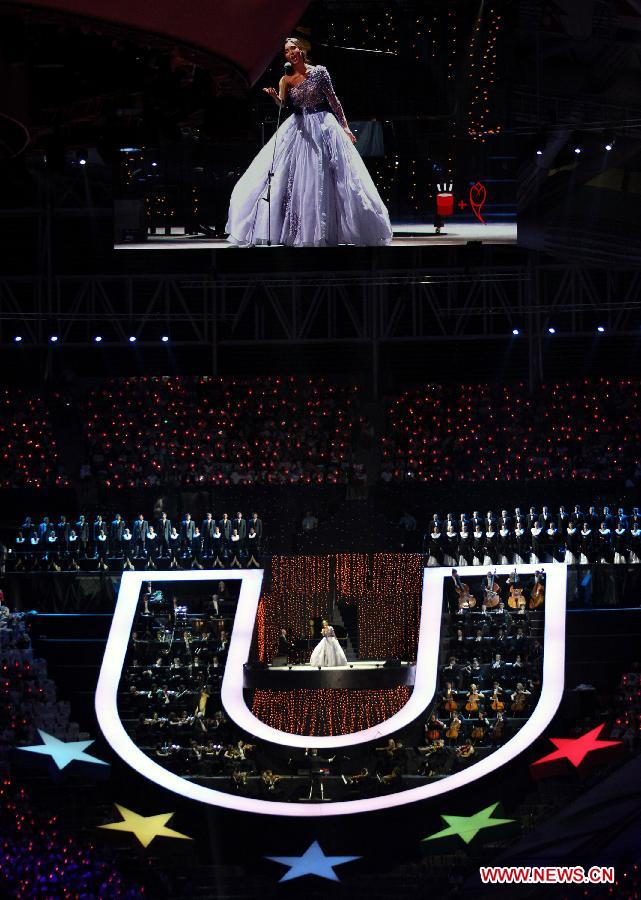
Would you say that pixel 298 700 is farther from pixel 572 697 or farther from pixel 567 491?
pixel 567 491

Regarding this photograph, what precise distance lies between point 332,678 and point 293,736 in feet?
3.81

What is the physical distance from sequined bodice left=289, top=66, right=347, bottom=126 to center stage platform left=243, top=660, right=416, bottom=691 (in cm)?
613

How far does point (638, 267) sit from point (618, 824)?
9.17 m

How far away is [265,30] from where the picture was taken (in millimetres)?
2252

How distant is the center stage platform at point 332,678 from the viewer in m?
15.5

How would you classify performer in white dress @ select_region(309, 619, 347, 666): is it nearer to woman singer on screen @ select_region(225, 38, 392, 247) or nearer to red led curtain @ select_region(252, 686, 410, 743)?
red led curtain @ select_region(252, 686, 410, 743)

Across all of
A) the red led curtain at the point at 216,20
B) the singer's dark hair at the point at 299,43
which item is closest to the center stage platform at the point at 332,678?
the singer's dark hair at the point at 299,43

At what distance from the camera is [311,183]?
14.8 metres

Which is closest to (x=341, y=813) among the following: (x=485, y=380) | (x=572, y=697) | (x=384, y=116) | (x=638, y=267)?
(x=572, y=697)

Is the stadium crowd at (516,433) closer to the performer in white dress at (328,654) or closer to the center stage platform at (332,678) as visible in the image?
the performer in white dress at (328,654)

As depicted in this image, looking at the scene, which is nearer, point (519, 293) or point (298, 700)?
point (298, 700)

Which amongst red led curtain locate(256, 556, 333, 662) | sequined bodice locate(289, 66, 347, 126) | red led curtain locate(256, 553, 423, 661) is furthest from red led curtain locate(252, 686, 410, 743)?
sequined bodice locate(289, 66, 347, 126)

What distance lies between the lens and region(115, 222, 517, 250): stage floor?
1506 cm

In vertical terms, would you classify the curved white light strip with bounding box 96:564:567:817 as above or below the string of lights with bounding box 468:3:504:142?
below
